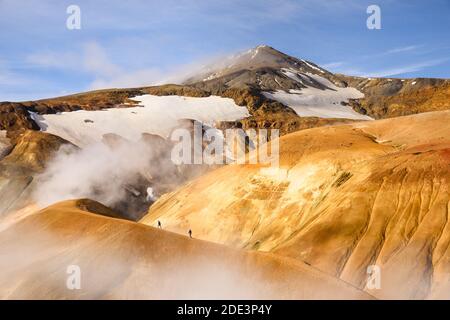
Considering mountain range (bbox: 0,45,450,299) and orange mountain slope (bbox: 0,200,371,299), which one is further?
mountain range (bbox: 0,45,450,299)

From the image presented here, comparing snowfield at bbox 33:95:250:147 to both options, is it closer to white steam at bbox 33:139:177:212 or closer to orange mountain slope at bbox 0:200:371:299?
white steam at bbox 33:139:177:212

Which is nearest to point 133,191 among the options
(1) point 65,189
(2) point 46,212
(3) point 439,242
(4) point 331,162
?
(1) point 65,189

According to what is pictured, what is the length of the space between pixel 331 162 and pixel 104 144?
2397 inches

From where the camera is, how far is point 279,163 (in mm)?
80938

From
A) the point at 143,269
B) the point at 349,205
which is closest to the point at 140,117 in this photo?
the point at 349,205

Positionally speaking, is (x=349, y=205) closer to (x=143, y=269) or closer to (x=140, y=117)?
(x=143, y=269)

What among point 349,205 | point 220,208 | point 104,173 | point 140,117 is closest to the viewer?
point 349,205

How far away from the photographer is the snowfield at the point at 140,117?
12875cm

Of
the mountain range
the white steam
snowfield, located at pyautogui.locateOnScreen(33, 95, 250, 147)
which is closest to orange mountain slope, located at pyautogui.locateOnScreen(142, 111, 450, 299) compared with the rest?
the mountain range

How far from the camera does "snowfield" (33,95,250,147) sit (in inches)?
5069

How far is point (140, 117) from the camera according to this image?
14225 cm
